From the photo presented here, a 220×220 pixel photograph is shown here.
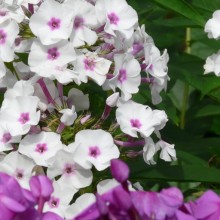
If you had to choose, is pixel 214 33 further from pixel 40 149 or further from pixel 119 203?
pixel 119 203

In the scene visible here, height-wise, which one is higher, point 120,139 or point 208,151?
point 120,139

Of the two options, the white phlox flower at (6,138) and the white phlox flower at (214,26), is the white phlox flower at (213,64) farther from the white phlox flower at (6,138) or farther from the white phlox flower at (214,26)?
the white phlox flower at (6,138)

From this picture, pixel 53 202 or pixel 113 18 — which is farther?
pixel 113 18

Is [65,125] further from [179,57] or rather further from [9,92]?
[179,57]

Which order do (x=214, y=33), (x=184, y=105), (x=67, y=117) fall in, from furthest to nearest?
(x=184, y=105) < (x=214, y=33) < (x=67, y=117)

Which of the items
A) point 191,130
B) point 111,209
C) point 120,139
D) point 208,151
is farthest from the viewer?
point 191,130

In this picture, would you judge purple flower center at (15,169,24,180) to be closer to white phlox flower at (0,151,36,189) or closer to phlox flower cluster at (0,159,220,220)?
white phlox flower at (0,151,36,189)

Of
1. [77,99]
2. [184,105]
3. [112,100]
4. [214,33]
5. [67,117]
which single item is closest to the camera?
[67,117]

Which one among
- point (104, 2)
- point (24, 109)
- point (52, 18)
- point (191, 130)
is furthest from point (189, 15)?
point (191, 130)

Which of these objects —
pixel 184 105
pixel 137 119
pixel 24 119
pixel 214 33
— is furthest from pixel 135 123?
pixel 184 105
